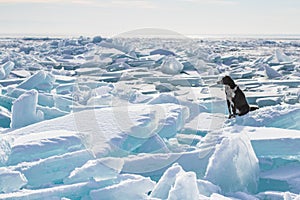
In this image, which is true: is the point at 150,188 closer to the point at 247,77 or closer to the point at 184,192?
the point at 184,192

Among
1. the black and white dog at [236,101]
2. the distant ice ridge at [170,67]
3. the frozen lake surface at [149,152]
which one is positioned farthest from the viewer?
the distant ice ridge at [170,67]

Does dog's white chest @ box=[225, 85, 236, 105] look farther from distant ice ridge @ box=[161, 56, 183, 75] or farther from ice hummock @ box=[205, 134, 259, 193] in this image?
distant ice ridge @ box=[161, 56, 183, 75]

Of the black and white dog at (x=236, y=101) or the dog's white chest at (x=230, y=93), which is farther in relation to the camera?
the dog's white chest at (x=230, y=93)

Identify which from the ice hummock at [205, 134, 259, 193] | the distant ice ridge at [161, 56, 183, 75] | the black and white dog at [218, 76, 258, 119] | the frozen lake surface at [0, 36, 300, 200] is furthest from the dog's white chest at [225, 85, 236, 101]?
the distant ice ridge at [161, 56, 183, 75]

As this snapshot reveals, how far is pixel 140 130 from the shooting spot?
346cm

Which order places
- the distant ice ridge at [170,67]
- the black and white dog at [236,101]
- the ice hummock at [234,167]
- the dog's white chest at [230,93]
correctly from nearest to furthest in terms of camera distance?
the ice hummock at [234,167], the black and white dog at [236,101], the dog's white chest at [230,93], the distant ice ridge at [170,67]

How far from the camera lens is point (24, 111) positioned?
4.12 metres

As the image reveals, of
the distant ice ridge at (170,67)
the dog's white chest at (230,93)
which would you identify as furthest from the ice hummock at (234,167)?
the distant ice ridge at (170,67)

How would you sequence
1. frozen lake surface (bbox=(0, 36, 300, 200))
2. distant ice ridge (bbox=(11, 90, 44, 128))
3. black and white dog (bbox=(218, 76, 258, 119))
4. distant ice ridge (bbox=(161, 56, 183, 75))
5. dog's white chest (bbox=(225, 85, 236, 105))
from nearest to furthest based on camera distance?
frozen lake surface (bbox=(0, 36, 300, 200)) < distant ice ridge (bbox=(11, 90, 44, 128)) < black and white dog (bbox=(218, 76, 258, 119)) < dog's white chest (bbox=(225, 85, 236, 105)) < distant ice ridge (bbox=(161, 56, 183, 75))

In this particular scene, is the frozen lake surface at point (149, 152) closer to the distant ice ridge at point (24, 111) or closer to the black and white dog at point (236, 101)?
the distant ice ridge at point (24, 111)

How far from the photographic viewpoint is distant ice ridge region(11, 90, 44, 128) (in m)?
4.08

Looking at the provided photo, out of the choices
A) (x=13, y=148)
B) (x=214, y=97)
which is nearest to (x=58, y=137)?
(x=13, y=148)

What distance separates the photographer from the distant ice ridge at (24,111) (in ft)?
13.4

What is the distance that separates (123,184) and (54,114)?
2324 millimetres
